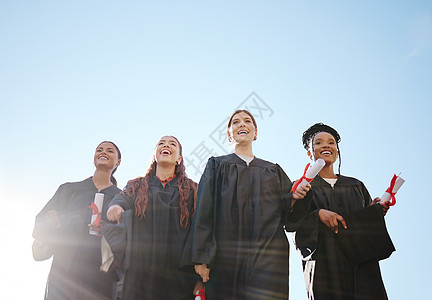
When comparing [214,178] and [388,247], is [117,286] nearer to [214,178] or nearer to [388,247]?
[214,178]

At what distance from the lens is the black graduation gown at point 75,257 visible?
4773mm

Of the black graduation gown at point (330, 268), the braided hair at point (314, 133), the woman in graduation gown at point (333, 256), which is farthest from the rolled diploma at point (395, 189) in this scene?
the braided hair at point (314, 133)

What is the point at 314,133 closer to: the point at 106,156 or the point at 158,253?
the point at 158,253

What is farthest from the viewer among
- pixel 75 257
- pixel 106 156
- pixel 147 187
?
pixel 106 156

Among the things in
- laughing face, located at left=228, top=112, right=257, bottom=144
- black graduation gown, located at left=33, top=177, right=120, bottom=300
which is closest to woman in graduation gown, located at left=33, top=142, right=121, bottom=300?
black graduation gown, located at left=33, top=177, right=120, bottom=300

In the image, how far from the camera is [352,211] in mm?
4402

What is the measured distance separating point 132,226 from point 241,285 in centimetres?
121

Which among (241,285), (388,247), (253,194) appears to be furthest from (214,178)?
(388,247)

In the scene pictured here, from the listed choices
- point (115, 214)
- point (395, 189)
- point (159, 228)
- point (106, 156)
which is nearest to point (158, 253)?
point (159, 228)

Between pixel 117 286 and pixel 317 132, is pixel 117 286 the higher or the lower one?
the lower one

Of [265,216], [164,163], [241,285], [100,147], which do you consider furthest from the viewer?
[100,147]

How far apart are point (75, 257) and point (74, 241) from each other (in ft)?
0.59

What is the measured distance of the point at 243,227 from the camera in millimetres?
4023

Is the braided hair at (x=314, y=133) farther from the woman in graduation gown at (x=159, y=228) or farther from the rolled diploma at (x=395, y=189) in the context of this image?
the woman in graduation gown at (x=159, y=228)
